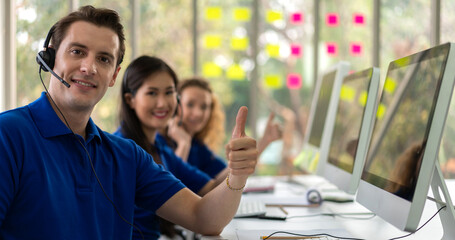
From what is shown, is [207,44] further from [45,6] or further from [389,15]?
[389,15]

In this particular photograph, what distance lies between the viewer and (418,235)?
1.16m

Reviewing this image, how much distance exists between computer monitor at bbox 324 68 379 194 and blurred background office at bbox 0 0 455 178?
1.70 metres

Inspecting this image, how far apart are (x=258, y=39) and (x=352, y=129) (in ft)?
7.16

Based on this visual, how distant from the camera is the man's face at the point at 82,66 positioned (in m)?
1.09

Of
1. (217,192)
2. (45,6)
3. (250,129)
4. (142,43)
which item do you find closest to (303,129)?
(250,129)

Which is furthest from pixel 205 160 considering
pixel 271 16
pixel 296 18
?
pixel 296 18

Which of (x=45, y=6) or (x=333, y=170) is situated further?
(x=45, y=6)

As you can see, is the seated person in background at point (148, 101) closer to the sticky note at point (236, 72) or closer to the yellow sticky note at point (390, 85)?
the yellow sticky note at point (390, 85)

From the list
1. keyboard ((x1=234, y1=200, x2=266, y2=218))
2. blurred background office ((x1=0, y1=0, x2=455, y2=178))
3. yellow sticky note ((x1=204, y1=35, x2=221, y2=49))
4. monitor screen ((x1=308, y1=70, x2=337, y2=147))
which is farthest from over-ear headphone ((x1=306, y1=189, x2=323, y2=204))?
yellow sticky note ((x1=204, y1=35, x2=221, y2=49))

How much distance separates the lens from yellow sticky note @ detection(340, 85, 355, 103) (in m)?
1.65

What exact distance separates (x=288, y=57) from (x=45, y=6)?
2228 millimetres

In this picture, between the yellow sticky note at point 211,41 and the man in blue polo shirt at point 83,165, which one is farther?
the yellow sticky note at point 211,41

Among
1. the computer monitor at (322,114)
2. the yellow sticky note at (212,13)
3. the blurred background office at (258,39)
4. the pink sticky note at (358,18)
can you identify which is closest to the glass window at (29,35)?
the blurred background office at (258,39)

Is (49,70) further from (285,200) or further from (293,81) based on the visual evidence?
(293,81)
